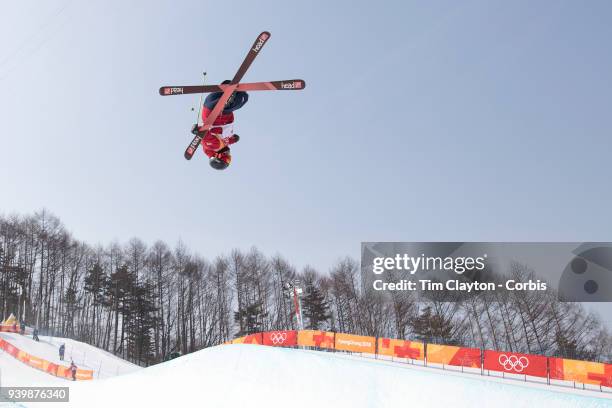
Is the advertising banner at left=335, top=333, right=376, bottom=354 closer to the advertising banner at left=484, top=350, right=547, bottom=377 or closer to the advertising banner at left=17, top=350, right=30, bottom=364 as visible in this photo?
the advertising banner at left=484, top=350, right=547, bottom=377

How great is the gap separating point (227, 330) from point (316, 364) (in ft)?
153

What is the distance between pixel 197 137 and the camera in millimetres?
15352

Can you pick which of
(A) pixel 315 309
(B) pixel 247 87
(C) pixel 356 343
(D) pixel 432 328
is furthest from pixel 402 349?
(A) pixel 315 309

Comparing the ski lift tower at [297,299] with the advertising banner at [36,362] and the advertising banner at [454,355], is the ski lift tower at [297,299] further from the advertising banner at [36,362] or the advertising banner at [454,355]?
the advertising banner at [36,362]

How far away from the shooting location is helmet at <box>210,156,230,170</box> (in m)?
15.0

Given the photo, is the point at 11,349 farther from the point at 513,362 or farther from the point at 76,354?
the point at 513,362

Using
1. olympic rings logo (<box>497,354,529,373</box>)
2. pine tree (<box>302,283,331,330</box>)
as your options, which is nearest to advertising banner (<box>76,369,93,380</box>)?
olympic rings logo (<box>497,354,529,373</box>)

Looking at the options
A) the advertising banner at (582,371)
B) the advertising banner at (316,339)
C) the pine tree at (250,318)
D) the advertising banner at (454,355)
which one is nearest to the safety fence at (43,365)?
the advertising banner at (316,339)

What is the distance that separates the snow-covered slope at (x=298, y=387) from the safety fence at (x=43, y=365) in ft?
29.1

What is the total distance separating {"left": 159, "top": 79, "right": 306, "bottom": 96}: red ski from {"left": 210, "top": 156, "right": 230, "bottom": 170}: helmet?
83.6 inches

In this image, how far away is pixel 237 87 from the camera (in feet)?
44.6

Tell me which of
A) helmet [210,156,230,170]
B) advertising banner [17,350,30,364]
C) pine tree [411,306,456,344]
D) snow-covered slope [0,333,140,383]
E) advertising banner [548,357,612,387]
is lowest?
snow-covered slope [0,333,140,383]

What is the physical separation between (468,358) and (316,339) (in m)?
10.2

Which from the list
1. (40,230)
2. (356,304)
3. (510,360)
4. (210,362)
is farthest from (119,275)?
(510,360)
